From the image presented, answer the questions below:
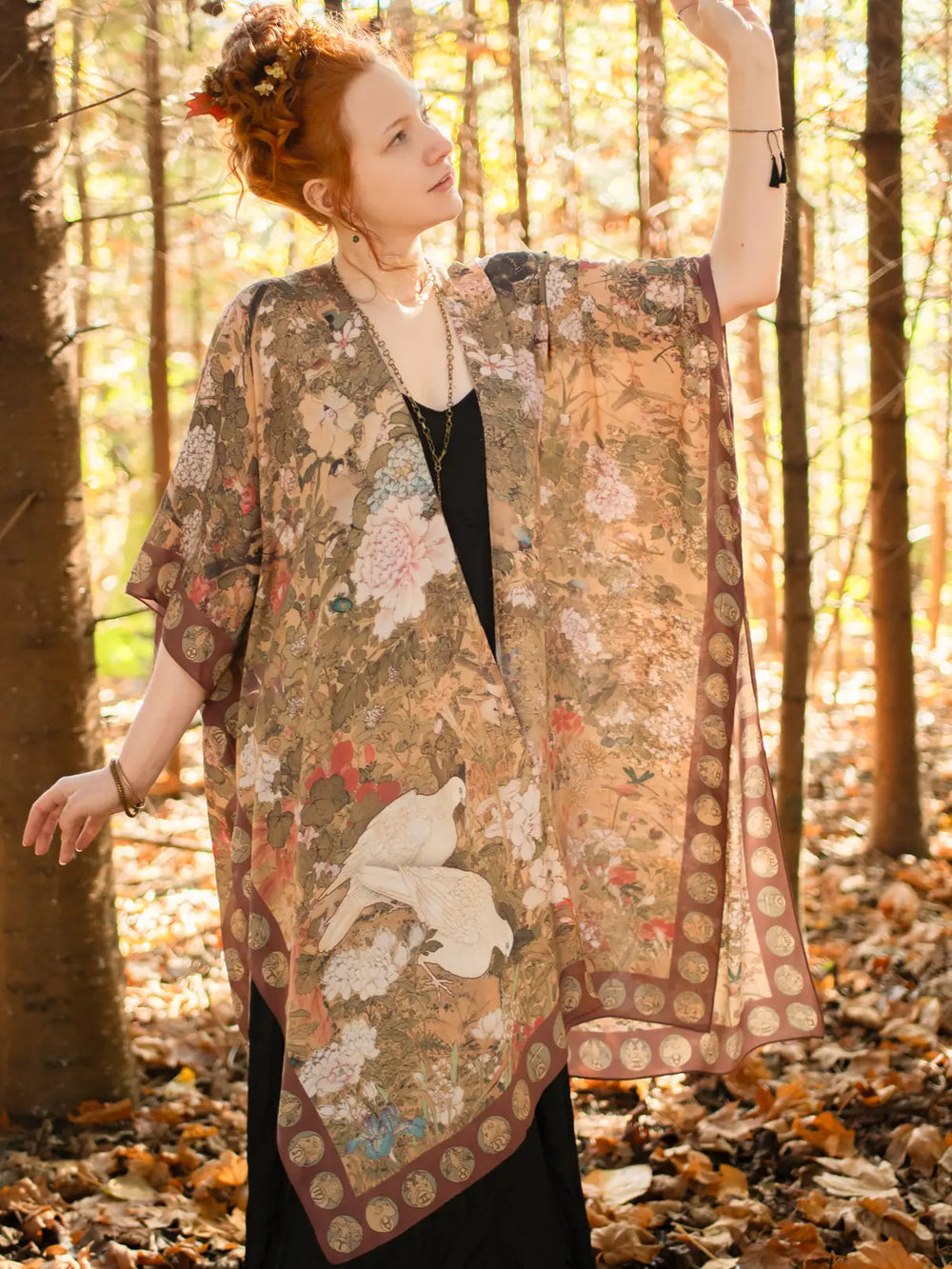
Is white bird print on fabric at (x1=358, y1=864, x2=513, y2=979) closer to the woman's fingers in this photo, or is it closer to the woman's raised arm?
the woman's fingers

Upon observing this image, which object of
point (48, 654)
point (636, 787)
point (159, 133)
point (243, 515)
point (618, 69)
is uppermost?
point (618, 69)

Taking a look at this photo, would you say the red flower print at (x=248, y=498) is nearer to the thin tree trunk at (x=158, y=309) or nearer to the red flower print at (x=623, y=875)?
the red flower print at (x=623, y=875)

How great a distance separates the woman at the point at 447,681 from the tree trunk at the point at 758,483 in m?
6.28

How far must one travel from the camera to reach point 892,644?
403 cm

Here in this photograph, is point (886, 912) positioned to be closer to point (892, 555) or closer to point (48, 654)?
point (892, 555)

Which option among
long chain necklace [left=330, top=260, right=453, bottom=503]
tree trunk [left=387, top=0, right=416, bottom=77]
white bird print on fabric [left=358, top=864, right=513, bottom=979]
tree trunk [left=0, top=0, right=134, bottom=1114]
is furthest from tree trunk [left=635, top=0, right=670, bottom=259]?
white bird print on fabric [left=358, top=864, right=513, bottom=979]

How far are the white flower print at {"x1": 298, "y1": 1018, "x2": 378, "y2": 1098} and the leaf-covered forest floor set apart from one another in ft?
2.26

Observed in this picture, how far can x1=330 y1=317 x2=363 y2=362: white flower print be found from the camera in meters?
1.67

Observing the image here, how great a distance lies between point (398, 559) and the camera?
1.62m

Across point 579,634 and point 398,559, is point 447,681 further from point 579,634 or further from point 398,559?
point 579,634

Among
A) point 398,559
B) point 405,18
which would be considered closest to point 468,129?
point 405,18

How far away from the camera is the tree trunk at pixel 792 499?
252cm

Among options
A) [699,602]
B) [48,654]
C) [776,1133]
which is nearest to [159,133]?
[48,654]

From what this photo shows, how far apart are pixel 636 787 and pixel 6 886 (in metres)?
1.36
